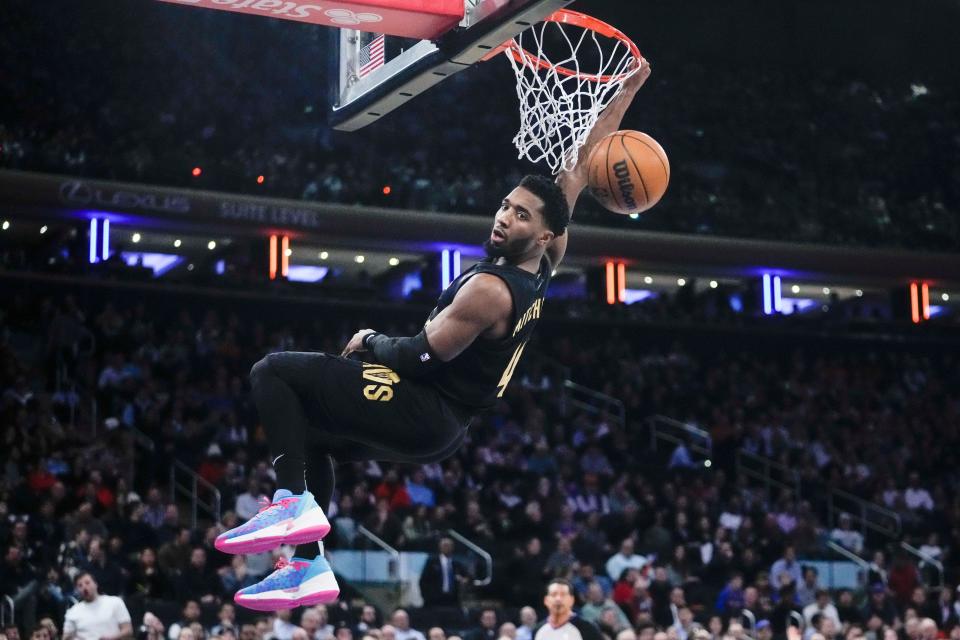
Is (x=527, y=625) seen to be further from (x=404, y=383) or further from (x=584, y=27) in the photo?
(x=404, y=383)

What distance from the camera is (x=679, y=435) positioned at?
21891 millimetres

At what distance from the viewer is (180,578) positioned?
1280 cm

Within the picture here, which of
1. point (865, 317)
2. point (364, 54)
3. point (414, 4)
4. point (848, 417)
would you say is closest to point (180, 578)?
point (364, 54)

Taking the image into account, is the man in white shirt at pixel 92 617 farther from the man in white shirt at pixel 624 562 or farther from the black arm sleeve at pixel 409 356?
the black arm sleeve at pixel 409 356

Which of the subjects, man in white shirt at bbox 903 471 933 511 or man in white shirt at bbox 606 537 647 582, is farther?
man in white shirt at bbox 903 471 933 511

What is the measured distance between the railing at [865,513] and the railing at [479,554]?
724 centimetres

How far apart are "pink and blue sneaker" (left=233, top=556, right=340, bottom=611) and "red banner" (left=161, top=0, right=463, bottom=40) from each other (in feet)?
7.76

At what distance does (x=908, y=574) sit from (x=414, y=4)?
13840 mm

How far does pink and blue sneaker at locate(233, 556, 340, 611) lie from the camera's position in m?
5.47

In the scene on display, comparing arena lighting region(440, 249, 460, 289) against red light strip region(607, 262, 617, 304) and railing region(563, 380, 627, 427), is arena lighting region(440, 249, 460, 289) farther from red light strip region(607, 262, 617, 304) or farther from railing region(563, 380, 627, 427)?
red light strip region(607, 262, 617, 304)

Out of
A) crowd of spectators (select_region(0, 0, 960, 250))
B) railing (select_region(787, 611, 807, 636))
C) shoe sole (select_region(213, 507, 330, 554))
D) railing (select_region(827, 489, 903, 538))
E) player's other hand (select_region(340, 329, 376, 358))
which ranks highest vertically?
crowd of spectators (select_region(0, 0, 960, 250))

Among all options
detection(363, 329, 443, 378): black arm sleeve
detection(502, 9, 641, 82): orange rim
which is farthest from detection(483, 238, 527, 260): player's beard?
detection(502, 9, 641, 82): orange rim

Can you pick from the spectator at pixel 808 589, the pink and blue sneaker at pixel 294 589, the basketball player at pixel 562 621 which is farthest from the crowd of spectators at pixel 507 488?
the pink and blue sneaker at pixel 294 589

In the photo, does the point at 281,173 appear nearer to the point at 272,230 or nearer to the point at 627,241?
the point at 272,230
